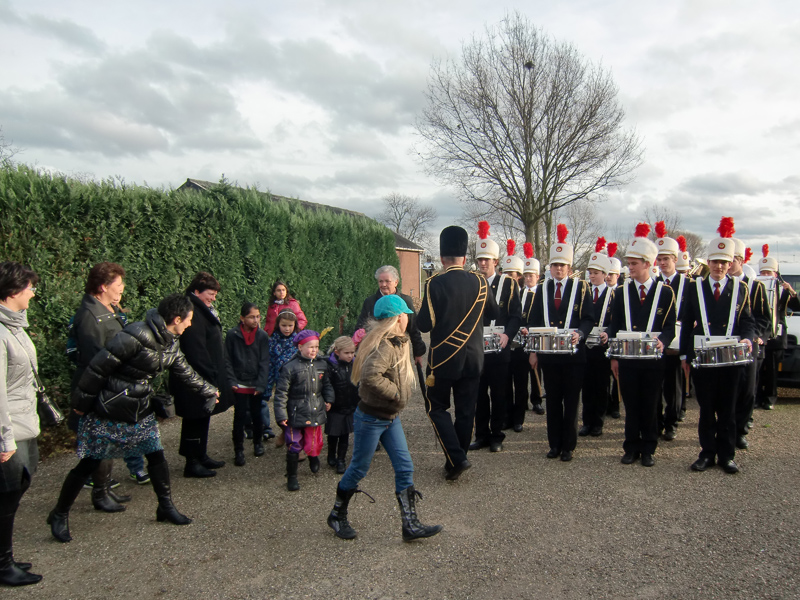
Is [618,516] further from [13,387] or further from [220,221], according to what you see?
[220,221]

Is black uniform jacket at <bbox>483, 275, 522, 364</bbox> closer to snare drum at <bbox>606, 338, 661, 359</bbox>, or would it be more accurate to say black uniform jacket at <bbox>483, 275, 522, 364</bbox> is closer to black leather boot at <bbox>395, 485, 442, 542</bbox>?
snare drum at <bbox>606, 338, 661, 359</bbox>

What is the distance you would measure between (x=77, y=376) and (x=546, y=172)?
2122cm

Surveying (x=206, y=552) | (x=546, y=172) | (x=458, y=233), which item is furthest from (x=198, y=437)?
(x=546, y=172)

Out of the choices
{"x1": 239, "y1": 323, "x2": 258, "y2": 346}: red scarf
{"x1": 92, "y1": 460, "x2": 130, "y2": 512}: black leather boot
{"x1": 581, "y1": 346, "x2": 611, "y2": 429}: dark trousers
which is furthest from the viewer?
{"x1": 581, "y1": 346, "x2": 611, "y2": 429}: dark trousers

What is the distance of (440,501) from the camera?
15.0ft

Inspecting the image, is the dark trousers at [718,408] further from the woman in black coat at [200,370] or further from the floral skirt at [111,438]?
the floral skirt at [111,438]

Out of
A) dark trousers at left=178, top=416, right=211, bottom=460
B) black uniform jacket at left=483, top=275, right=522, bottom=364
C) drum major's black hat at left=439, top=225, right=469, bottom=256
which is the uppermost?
drum major's black hat at left=439, top=225, right=469, bottom=256

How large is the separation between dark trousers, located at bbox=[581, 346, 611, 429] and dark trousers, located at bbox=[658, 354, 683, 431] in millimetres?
636

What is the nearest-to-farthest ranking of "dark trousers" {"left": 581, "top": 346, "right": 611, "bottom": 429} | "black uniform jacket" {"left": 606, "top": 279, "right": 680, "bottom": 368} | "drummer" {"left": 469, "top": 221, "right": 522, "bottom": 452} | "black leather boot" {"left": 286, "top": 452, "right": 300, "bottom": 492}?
"black leather boot" {"left": 286, "top": 452, "right": 300, "bottom": 492} → "black uniform jacket" {"left": 606, "top": 279, "right": 680, "bottom": 368} → "drummer" {"left": 469, "top": 221, "right": 522, "bottom": 452} → "dark trousers" {"left": 581, "top": 346, "right": 611, "bottom": 429}

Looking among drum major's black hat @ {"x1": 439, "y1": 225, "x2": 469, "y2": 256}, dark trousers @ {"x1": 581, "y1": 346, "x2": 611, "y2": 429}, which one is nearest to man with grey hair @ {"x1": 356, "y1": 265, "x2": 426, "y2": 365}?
drum major's black hat @ {"x1": 439, "y1": 225, "x2": 469, "y2": 256}

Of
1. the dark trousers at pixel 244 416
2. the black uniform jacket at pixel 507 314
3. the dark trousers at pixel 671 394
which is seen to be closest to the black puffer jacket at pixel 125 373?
the dark trousers at pixel 244 416

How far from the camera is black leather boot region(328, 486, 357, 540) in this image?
3914mm

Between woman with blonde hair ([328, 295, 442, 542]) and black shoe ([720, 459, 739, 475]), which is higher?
woman with blonde hair ([328, 295, 442, 542])

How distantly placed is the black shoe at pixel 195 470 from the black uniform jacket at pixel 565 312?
3.36 meters
